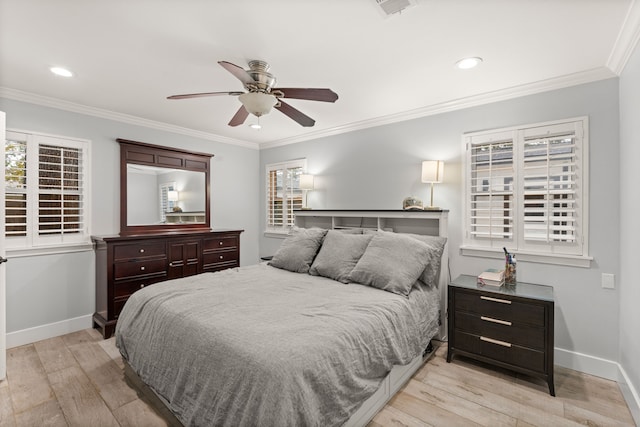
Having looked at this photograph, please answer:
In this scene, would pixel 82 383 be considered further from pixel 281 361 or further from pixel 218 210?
pixel 218 210

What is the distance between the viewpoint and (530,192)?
110 inches

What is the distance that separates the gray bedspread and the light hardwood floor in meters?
0.28

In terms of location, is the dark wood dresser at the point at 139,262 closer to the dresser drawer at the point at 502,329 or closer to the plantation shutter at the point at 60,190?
the plantation shutter at the point at 60,190

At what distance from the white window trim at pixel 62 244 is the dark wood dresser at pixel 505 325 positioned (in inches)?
158

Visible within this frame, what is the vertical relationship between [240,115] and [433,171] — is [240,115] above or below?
above

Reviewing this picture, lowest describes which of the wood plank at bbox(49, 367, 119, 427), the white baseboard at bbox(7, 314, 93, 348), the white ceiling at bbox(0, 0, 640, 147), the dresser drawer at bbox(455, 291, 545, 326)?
the wood plank at bbox(49, 367, 119, 427)

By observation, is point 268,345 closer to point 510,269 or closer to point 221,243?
point 510,269

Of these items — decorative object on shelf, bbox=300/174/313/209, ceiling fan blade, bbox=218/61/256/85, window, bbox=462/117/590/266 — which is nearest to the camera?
ceiling fan blade, bbox=218/61/256/85

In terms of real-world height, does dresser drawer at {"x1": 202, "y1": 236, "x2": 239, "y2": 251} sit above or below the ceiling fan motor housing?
below

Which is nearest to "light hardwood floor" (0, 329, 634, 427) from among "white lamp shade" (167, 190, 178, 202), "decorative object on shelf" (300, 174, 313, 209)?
"white lamp shade" (167, 190, 178, 202)

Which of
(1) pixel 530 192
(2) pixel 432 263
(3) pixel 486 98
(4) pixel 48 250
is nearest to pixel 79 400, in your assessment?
(4) pixel 48 250

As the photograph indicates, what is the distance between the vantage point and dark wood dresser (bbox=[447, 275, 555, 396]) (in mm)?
2283

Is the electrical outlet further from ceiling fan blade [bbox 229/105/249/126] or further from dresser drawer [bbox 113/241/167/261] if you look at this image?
dresser drawer [bbox 113/241/167/261]

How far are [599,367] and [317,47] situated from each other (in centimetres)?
341
